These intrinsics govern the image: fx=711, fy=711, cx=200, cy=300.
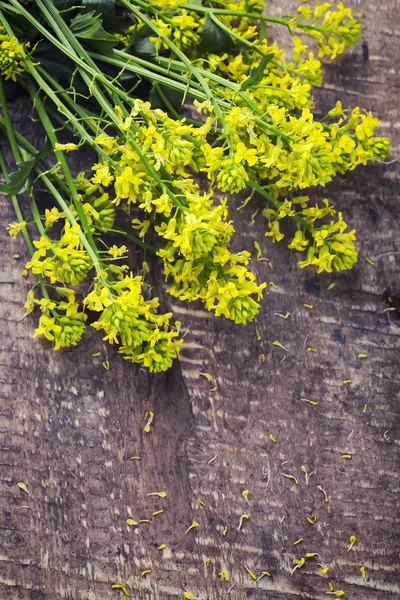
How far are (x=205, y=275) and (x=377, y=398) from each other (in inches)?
14.0

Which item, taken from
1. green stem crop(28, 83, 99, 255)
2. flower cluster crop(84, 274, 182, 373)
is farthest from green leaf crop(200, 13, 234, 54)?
flower cluster crop(84, 274, 182, 373)

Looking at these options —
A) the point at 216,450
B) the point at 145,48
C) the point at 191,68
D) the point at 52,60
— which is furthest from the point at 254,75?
the point at 216,450

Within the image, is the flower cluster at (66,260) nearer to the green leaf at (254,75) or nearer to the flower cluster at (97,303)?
the flower cluster at (97,303)

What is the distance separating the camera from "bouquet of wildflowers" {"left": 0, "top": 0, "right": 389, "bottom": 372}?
2.62 ft

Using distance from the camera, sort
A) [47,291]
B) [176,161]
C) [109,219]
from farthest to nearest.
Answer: [47,291] → [109,219] → [176,161]

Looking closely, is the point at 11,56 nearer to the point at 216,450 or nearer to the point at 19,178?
the point at 19,178

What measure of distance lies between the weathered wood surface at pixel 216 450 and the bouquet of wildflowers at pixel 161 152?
0.19ft

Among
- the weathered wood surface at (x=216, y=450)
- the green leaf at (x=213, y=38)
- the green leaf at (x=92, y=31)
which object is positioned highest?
the green leaf at (x=213, y=38)

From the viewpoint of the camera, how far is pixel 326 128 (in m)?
0.94

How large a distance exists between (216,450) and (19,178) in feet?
1.51

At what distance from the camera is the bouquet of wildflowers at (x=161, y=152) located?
80cm

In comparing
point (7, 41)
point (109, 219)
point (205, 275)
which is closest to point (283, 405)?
point (205, 275)

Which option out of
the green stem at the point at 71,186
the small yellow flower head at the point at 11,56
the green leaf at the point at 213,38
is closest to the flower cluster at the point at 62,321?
the green stem at the point at 71,186

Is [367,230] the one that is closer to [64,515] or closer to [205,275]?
[205,275]
